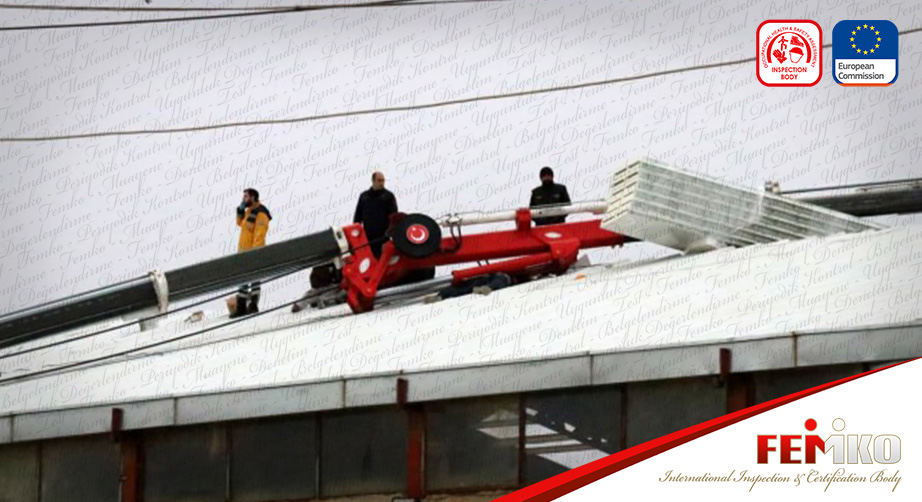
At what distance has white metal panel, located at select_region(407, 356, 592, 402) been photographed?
50.8ft

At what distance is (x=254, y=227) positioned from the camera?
21703mm

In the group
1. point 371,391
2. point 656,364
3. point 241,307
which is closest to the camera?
point 656,364

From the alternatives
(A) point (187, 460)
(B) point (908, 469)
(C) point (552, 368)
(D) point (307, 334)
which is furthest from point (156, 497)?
(B) point (908, 469)

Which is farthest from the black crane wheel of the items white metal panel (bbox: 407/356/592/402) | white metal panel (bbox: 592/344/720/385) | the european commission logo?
white metal panel (bbox: 592/344/720/385)

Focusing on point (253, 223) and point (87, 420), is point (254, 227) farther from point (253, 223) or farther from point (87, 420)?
point (87, 420)

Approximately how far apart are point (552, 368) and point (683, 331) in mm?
1548

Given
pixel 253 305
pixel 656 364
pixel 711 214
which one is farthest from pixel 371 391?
pixel 253 305

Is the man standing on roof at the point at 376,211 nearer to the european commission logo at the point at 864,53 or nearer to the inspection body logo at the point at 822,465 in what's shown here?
the european commission logo at the point at 864,53

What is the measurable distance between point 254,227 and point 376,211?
1894 mm

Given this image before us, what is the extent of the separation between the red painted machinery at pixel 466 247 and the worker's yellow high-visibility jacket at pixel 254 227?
1.79 meters

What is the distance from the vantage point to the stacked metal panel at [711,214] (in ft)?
64.1

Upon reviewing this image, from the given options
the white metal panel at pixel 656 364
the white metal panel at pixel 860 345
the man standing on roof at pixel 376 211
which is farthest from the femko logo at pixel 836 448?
the man standing on roof at pixel 376 211

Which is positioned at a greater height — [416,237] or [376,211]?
[376,211]

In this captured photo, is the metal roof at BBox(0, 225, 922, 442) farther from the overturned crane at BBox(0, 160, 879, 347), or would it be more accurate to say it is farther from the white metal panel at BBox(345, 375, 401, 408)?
the overturned crane at BBox(0, 160, 879, 347)
